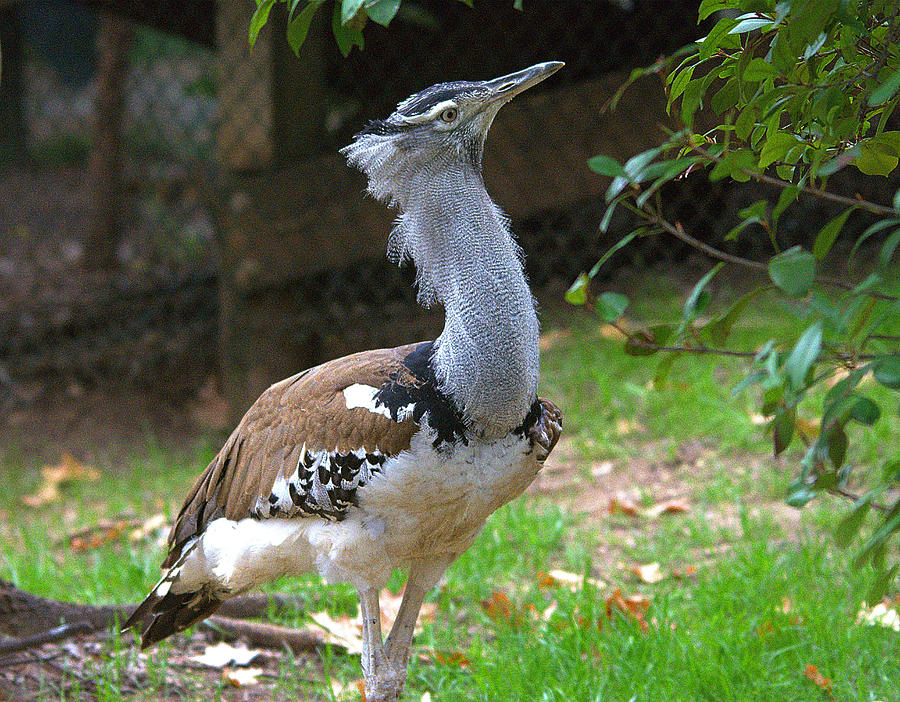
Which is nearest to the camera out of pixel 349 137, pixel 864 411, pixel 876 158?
pixel 864 411

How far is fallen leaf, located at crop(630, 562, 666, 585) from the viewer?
3.04 m

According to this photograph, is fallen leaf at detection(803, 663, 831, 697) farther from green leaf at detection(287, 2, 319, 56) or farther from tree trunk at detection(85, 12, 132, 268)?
tree trunk at detection(85, 12, 132, 268)

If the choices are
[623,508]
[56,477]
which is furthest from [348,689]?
[56,477]

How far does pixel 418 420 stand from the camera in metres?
2.04

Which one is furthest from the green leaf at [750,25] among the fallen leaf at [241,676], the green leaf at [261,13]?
the fallen leaf at [241,676]

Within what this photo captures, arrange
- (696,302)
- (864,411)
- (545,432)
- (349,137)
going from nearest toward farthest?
(864,411) → (696,302) → (545,432) → (349,137)

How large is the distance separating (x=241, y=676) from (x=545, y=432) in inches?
46.1

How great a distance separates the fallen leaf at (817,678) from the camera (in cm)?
231

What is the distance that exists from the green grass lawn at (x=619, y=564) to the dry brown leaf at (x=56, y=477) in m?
0.05

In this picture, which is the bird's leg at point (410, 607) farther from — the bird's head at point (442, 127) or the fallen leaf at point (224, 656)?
the bird's head at point (442, 127)

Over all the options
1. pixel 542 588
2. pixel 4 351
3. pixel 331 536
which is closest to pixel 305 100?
pixel 4 351

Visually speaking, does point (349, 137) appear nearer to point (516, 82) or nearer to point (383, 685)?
point (516, 82)

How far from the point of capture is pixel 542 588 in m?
3.09

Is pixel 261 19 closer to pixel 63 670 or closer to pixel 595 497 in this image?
pixel 63 670
